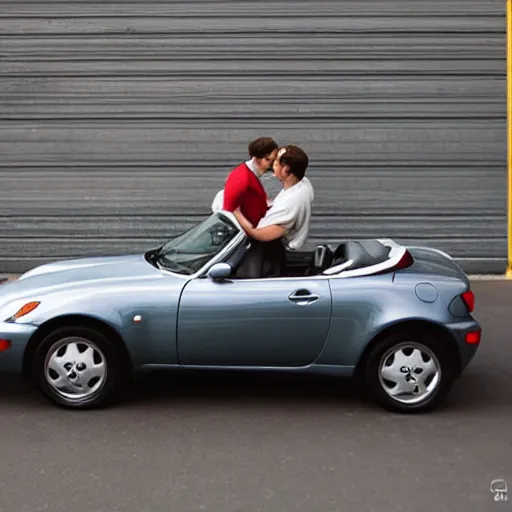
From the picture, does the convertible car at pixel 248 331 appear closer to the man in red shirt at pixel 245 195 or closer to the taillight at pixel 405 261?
the taillight at pixel 405 261

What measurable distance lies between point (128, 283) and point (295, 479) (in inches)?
76.3

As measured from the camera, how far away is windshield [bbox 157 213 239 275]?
6848 mm

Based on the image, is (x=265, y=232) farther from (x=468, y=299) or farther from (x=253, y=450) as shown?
(x=253, y=450)

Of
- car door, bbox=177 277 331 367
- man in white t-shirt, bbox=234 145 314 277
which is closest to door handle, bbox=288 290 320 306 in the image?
car door, bbox=177 277 331 367

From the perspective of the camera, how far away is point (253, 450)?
5848 mm

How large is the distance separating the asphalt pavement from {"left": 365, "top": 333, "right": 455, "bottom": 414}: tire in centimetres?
11

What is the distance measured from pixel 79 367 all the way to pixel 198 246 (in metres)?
1.11

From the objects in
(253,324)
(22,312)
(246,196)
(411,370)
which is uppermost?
(246,196)

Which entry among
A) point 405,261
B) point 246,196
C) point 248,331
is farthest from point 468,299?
point 246,196

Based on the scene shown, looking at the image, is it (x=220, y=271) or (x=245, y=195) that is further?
(x=245, y=195)

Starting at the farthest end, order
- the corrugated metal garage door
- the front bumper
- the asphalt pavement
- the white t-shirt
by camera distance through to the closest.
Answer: the corrugated metal garage door
the white t-shirt
the front bumper
the asphalt pavement

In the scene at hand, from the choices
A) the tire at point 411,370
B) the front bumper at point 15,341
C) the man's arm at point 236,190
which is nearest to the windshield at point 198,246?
the man's arm at point 236,190

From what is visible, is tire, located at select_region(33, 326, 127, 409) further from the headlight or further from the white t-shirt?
the white t-shirt

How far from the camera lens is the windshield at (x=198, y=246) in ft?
22.5
